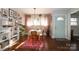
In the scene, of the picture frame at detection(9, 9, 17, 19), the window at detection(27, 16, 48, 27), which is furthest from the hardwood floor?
the picture frame at detection(9, 9, 17, 19)

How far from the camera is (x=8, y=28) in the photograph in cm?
296

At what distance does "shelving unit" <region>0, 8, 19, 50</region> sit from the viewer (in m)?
2.93

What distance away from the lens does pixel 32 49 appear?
9.78 feet

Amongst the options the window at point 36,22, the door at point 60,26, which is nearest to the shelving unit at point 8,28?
the window at point 36,22

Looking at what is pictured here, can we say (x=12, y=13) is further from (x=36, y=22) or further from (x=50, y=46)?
(x=50, y=46)

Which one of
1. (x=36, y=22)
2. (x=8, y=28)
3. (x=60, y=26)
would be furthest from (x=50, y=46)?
(x=8, y=28)

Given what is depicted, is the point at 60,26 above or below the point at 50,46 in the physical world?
above

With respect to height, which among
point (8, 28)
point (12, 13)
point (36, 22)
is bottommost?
point (8, 28)
